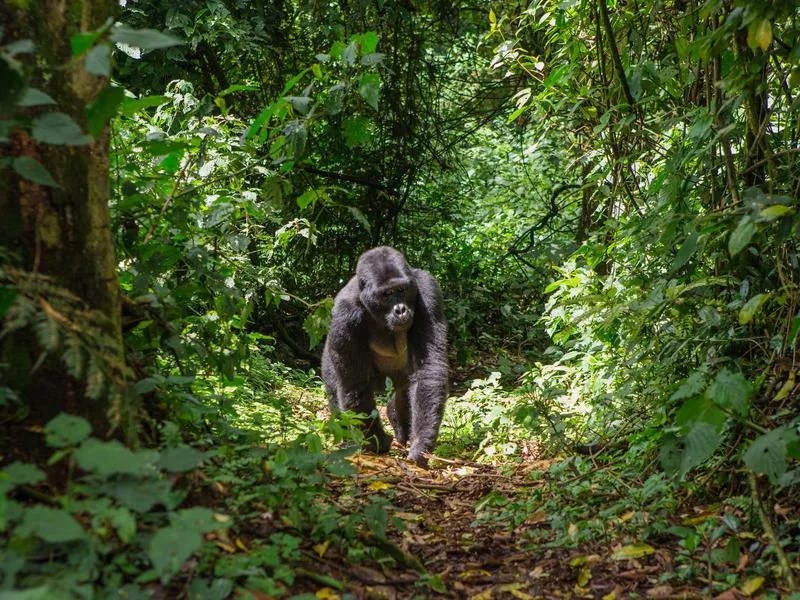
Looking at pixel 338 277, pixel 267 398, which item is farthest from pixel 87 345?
pixel 338 277

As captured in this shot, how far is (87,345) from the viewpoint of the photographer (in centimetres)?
200

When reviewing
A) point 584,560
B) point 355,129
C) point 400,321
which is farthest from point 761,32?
point 400,321

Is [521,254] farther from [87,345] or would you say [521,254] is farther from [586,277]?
[87,345]

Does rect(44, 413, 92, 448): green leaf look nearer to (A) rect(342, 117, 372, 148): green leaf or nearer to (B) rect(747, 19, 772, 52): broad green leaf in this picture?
(A) rect(342, 117, 372, 148): green leaf

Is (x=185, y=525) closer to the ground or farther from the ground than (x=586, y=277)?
closer to the ground

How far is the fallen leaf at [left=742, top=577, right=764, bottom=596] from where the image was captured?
8.38 ft

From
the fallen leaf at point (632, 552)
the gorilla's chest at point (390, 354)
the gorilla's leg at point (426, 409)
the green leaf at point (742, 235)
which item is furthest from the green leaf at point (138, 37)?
the gorilla's chest at point (390, 354)

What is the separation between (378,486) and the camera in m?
3.99

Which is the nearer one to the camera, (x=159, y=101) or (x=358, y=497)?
(x=159, y=101)

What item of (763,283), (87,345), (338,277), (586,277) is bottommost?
(87,345)

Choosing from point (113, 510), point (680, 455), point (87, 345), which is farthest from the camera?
point (680, 455)

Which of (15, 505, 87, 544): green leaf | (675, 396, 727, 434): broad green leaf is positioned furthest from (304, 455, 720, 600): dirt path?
(15, 505, 87, 544): green leaf

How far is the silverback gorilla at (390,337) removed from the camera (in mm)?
5531

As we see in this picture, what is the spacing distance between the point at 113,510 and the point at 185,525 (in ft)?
0.53
